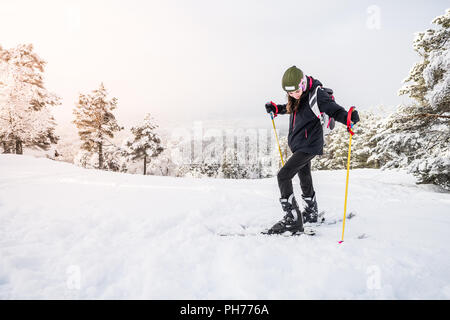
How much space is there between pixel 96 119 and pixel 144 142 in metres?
5.46

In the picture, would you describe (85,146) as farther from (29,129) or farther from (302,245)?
(302,245)

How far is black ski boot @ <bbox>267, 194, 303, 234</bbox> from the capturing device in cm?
304

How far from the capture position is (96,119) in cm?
2234

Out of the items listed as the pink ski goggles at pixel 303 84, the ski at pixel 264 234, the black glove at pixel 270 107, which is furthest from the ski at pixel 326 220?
the pink ski goggles at pixel 303 84

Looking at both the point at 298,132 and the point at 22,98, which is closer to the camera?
the point at 298,132

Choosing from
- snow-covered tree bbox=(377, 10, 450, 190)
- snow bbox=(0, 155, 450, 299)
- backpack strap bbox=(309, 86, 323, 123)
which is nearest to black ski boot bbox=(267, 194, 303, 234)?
snow bbox=(0, 155, 450, 299)

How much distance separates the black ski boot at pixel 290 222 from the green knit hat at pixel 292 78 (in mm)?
1505

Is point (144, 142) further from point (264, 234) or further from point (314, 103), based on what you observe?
point (314, 103)

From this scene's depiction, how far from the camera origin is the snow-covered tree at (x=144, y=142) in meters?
26.0

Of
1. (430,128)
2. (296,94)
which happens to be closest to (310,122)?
(296,94)

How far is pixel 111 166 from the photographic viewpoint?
84.3 feet
